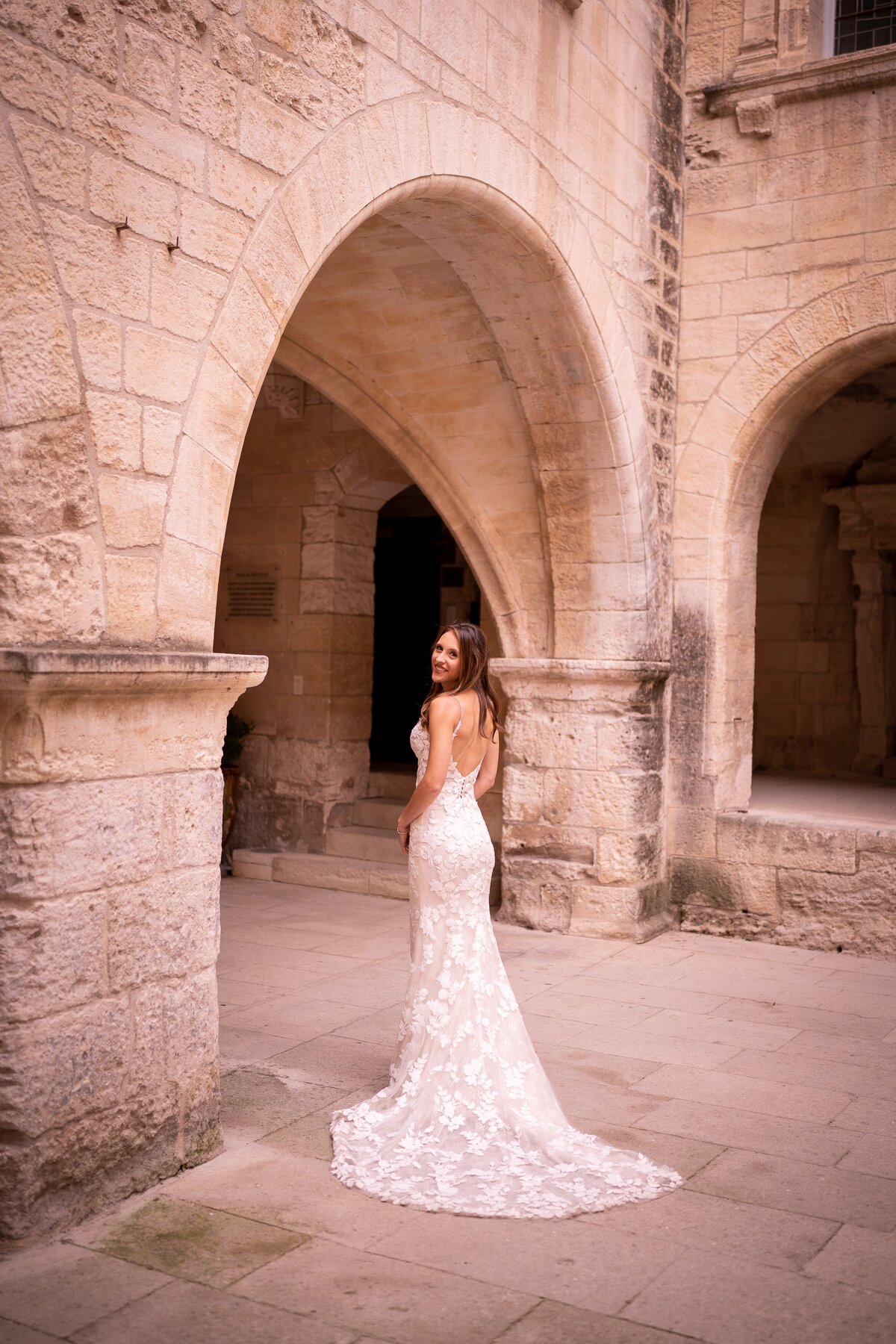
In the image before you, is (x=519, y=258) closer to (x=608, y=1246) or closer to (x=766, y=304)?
(x=766, y=304)

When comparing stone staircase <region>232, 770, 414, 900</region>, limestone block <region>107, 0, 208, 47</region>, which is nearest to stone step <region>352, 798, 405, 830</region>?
stone staircase <region>232, 770, 414, 900</region>

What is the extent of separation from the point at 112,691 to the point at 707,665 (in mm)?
4126

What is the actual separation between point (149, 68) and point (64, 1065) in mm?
2297

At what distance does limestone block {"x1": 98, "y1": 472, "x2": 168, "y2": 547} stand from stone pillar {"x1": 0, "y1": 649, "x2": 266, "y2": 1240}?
1.00ft

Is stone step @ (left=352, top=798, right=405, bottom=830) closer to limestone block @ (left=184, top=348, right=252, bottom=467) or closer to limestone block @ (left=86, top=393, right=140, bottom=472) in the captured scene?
limestone block @ (left=184, top=348, right=252, bottom=467)

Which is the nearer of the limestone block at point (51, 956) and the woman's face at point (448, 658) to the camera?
the limestone block at point (51, 956)

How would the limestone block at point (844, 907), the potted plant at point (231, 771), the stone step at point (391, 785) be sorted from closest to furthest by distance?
the limestone block at point (844, 907) < the potted plant at point (231, 771) < the stone step at point (391, 785)

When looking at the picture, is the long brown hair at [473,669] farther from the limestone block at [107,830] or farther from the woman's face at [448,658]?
the limestone block at [107,830]

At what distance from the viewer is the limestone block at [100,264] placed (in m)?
2.78

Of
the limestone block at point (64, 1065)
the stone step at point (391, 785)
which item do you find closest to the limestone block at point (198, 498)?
the limestone block at point (64, 1065)

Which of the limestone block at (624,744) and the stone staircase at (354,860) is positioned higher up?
the limestone block at (624,744)

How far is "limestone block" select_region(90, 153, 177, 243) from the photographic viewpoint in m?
2.88

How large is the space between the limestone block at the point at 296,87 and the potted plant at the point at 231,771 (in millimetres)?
4334

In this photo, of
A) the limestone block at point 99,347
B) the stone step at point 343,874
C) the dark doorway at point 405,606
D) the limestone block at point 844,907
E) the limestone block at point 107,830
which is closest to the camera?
the limestone block at point 107,830
